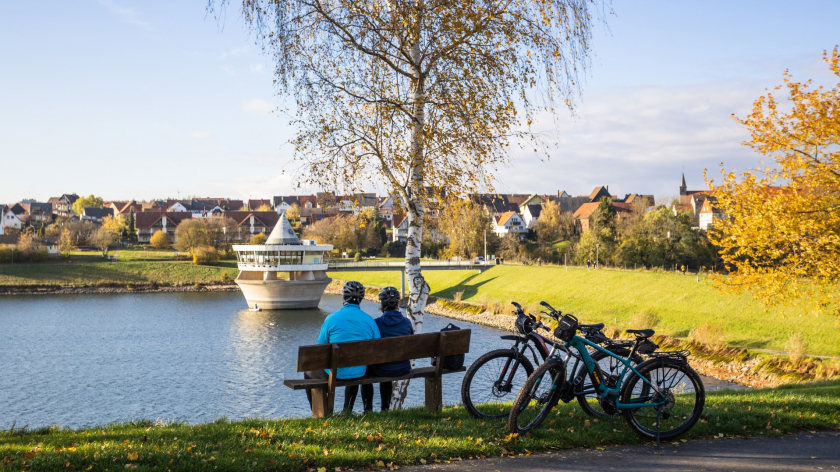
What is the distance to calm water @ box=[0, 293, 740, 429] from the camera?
843 inches

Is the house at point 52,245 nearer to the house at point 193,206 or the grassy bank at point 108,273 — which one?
the grassy bank at point 108,273

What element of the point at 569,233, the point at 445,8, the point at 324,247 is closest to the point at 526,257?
the point at 569,233

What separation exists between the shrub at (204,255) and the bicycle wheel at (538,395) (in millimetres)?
84455

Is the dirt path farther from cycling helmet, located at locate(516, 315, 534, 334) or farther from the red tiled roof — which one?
the red tiled roof

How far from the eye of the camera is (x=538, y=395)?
6801mm

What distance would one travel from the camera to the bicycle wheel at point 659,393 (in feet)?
22.7

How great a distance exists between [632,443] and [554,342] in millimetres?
1346

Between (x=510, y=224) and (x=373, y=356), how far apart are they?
10057cm

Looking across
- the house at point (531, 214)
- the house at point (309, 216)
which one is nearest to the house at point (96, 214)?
the house at point (309, 216)

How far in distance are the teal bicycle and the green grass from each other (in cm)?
18

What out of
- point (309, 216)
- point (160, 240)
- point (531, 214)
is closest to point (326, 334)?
point (160, 240)

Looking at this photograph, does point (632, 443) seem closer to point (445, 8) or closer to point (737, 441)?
point (737, 441)

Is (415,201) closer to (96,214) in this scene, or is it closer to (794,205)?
(794,205)

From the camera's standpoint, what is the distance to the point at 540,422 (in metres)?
6.80
